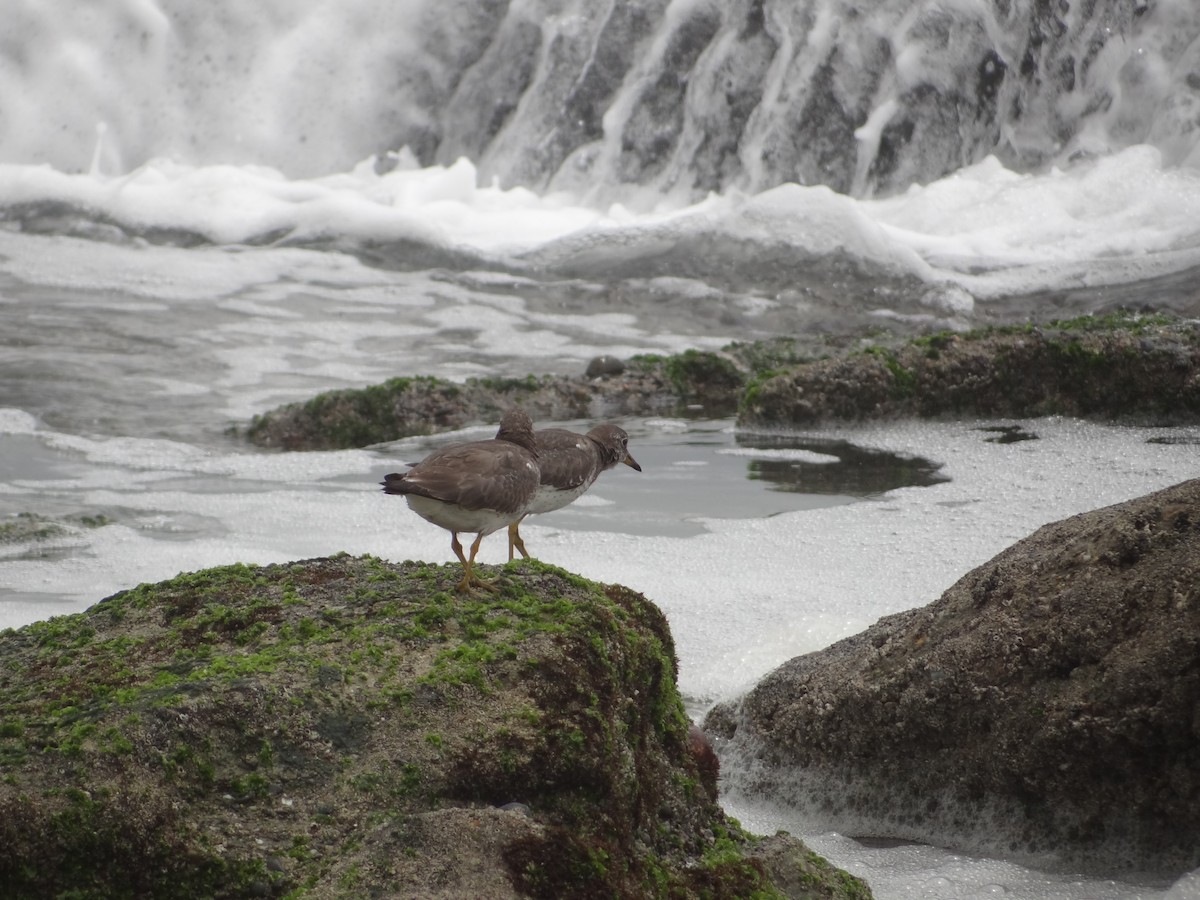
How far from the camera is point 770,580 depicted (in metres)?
5.71

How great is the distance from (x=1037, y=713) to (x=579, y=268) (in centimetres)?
1312

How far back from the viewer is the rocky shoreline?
8.11 m

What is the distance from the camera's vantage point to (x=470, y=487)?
352 cm

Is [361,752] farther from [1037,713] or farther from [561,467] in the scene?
[561,467]

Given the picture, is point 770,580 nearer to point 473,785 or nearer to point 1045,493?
point 1045,493

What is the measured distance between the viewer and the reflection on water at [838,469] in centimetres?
719

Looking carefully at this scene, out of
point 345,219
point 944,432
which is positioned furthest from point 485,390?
point 345,219

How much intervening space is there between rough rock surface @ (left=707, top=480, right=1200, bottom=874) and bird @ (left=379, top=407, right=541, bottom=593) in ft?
3.20

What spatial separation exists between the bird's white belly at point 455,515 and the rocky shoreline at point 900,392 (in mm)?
5124

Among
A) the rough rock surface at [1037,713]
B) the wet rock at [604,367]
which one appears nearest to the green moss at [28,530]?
the rough rock surface at [1037,713]

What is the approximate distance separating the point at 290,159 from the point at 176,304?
705 centimetres

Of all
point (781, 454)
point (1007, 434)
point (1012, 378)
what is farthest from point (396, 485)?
point (1012, 378)

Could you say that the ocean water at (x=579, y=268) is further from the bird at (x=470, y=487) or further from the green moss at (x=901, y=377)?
the bird at (x=470, y=487)

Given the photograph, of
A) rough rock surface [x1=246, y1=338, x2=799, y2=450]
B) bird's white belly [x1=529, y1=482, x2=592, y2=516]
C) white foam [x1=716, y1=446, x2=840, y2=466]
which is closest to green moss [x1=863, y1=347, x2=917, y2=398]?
white foam [x1=716, y1=446, x2=840, y2=466]
